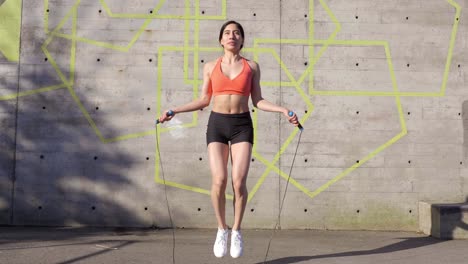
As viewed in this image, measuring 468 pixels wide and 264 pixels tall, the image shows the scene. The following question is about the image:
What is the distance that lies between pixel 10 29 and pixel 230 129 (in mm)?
4660

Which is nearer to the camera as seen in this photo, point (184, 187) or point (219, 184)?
point (219, 184)

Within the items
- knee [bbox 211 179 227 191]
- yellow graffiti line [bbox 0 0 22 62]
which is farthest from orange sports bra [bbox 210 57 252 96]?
yellow graffiti line [bbox 0 0 22 62]

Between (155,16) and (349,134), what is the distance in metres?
3.39

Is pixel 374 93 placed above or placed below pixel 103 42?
below

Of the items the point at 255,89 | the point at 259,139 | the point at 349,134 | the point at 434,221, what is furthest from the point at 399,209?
the point at 255,89

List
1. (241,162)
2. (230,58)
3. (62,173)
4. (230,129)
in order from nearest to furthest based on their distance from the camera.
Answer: (241,162)
(230,129)
(230,58)
(62,173)

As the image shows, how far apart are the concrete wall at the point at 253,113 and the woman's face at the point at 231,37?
115 inches

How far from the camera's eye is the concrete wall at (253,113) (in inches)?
298

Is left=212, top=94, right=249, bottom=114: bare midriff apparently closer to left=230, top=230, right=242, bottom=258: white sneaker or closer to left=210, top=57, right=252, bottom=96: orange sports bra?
left=210, top=57, right=252, bottom=96: orange sports bra

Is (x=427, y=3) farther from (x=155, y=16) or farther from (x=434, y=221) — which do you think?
(x=155, y=16)

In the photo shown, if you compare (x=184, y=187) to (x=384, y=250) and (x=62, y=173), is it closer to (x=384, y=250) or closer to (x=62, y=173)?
(x=62, y=173)

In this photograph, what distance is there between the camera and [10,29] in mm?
7672

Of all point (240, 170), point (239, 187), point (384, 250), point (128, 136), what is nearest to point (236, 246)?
point (239, 187)

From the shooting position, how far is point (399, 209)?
301 inches
